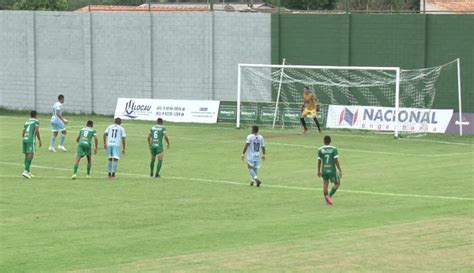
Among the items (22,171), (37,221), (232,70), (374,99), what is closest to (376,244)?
(37,221)

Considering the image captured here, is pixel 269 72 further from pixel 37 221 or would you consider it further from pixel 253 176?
pixel 37 221

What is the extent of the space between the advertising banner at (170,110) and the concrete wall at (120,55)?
1.57 metres

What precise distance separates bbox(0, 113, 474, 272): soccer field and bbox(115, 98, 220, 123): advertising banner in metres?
9.79

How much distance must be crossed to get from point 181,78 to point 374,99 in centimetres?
1137

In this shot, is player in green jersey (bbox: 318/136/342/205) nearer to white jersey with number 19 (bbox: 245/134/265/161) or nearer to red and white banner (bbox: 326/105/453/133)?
white jersey with number 19 (bbox: 245/134/265/161)

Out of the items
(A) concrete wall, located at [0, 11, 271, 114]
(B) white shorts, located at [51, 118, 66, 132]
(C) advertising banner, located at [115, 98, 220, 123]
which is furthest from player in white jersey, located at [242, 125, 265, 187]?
(A) concrete wall, located at [0, 11, 271, 114]

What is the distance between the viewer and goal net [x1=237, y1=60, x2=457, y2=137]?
51.2 meters

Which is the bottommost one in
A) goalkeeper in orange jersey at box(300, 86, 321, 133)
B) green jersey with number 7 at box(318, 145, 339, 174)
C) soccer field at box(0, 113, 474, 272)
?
soccer field at box(0, 113, 474, 272)

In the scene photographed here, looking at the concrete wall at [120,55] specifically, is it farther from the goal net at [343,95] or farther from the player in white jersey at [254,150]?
the player in white jersey at [254,150]

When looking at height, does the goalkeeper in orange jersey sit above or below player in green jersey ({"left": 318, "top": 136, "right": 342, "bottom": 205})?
above

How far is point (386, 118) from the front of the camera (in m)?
51.2

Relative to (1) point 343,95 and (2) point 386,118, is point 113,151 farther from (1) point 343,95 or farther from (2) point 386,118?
(1) point 343,95

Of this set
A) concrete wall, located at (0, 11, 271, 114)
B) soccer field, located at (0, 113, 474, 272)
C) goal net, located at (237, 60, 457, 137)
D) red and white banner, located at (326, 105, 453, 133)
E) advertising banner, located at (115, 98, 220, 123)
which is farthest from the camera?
concrete wall, located at (0, 11, 271, 114)

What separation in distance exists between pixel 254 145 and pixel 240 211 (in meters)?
4.63
